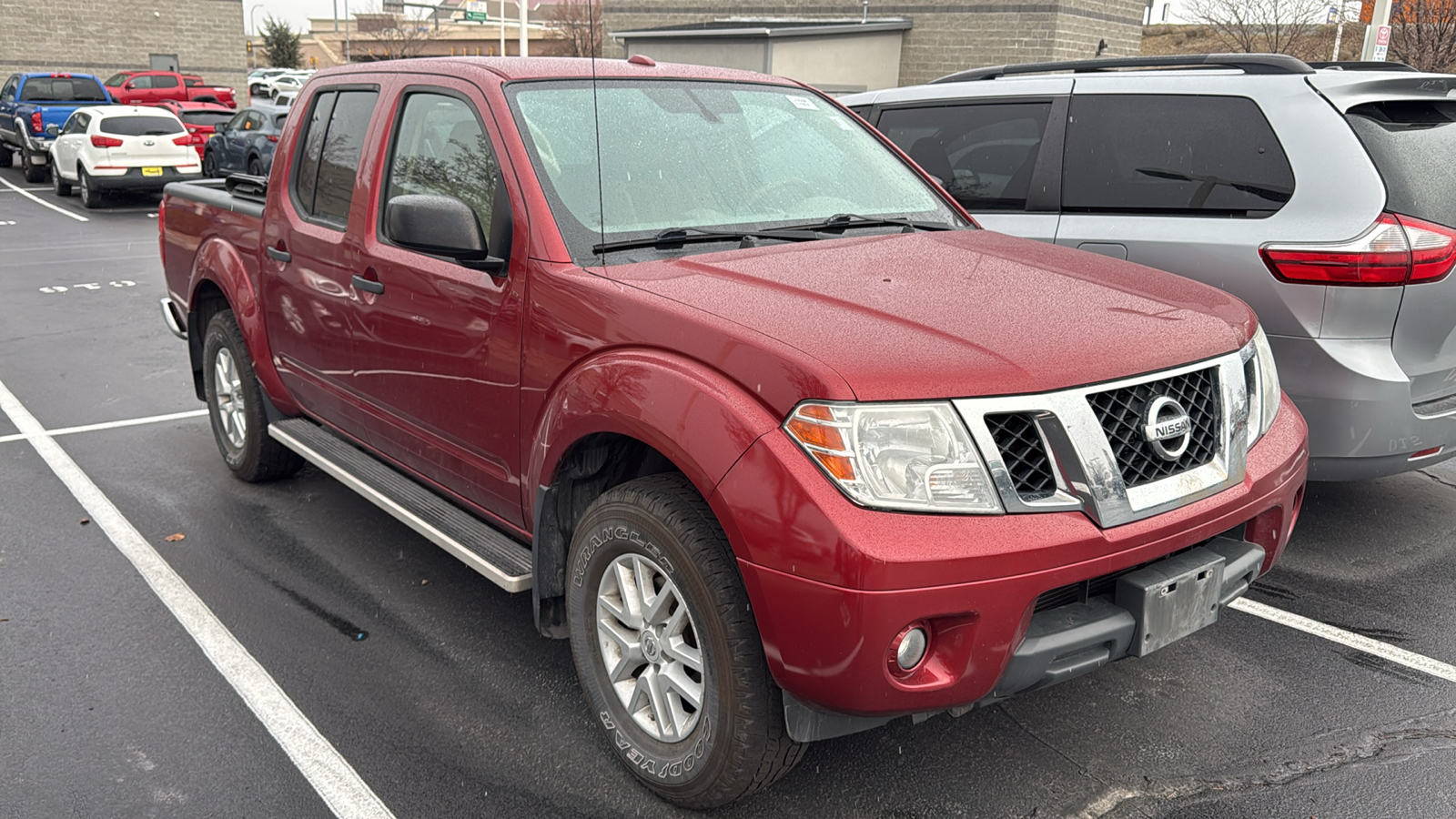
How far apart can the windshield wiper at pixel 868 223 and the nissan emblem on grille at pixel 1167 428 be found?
4.25ft

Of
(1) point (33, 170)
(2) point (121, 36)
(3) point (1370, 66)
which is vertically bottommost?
(1) point (33, 170)

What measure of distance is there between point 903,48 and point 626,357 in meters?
23.1

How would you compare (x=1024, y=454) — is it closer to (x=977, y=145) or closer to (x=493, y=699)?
(x=493, y=699)

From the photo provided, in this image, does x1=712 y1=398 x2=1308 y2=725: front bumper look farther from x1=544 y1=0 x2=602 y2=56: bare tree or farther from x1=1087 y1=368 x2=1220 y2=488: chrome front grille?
x1=544 y1=0 x2=602 y2=56: bare tree

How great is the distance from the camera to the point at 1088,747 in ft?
10.5

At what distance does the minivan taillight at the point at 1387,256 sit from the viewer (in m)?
3.96

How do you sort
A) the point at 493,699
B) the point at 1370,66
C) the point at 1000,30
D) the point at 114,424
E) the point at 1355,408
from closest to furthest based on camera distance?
1. the point at 493,699
2. the point at 1355,408
3. the point at 1370,66
4. the point at 114,424
5. the point at 1000,30

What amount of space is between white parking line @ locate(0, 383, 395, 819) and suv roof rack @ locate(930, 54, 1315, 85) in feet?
14.5

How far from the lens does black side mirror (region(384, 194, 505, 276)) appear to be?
3.12 m

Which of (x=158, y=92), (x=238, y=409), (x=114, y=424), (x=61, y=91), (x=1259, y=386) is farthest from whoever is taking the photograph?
(x=158, y=92)

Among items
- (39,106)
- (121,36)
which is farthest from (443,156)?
(121,36)

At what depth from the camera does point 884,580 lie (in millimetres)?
2254

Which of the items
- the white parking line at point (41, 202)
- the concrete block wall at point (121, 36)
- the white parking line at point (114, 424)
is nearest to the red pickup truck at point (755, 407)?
the white parking line at point (114, 424)

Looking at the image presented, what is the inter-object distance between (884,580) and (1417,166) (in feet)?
10.7
